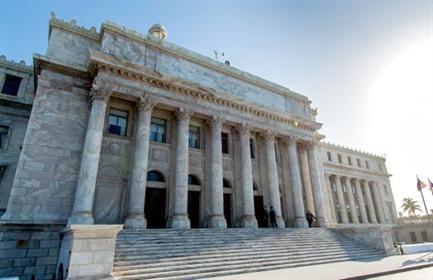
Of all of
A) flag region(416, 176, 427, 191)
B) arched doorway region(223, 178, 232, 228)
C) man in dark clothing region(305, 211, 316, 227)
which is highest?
flag region(416, 176, 427, 191)

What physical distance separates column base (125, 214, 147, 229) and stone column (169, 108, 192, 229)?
6.05ft

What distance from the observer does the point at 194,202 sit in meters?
18.0

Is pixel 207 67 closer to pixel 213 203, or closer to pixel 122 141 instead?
pixel 122 141

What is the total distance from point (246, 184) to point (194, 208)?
3.97 m

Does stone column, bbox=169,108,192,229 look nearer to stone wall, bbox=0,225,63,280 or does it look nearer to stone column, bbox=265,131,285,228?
stone wall, bbox=0,225,63,280

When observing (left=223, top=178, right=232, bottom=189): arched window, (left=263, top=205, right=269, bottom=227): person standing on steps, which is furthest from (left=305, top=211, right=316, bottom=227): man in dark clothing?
(left=223, top=178, right=232, bottom=189): arched window

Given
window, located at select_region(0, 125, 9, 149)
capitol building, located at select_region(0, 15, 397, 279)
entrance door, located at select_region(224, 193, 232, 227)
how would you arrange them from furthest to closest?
entrance door, located at select_region(224, 193, 232, 227), window, located at select_region(0, 125, 9, 149), capitol building, located at select_region(0, 15, 397, 279)

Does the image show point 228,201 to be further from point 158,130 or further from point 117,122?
point 117,122

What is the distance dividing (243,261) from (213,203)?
5640 millimetres

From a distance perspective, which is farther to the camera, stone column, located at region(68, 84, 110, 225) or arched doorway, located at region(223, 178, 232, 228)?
arched doorway, located at region(223, 178, 232, 228)

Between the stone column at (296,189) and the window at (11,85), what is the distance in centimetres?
2181

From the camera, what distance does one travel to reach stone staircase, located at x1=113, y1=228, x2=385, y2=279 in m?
9.91

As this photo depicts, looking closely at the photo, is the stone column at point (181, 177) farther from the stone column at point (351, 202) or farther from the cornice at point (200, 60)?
the stone column at point (351, 202)

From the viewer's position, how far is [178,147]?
55.5ft
